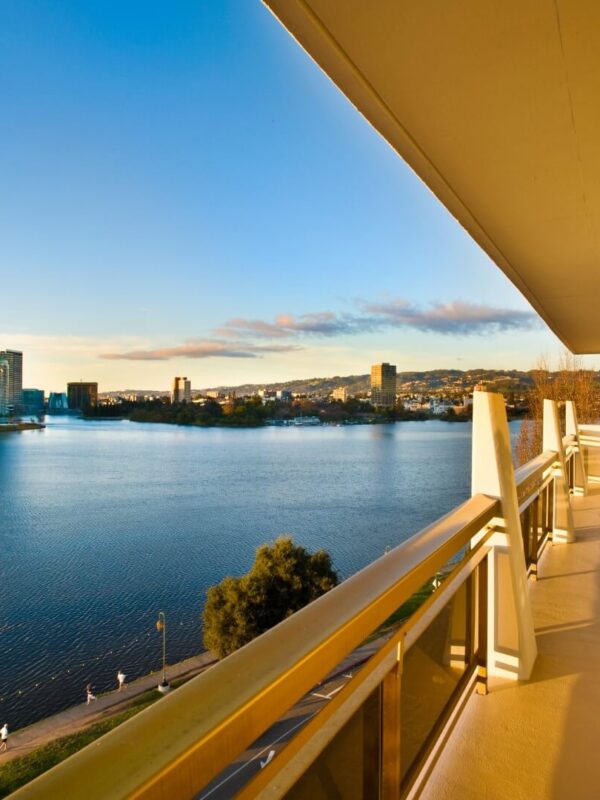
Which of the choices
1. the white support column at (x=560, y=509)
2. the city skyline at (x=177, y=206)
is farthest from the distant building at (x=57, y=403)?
the white support column at (x=560, y=509)

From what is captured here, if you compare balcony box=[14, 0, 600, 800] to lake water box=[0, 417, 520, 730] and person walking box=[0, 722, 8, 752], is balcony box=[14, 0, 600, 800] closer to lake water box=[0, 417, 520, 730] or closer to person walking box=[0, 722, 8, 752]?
person walking box=[0, 722, 8, 752]

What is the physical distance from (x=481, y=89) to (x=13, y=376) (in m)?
72.4

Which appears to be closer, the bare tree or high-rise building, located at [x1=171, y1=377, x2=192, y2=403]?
the bare tree

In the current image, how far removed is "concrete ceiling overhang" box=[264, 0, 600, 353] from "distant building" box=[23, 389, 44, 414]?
8027cm

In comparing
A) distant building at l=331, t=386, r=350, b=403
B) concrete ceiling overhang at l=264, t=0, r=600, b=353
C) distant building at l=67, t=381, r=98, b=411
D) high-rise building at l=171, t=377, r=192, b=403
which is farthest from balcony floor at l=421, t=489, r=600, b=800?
distant building at l=67, t=381, r=98, b=411

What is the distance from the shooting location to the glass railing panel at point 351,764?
0.75 meters

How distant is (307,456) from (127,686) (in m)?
35.7

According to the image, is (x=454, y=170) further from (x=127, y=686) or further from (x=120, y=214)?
(x=120, y=214)

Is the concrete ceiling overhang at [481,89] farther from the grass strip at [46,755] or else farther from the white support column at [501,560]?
the grass strip at [46,755]

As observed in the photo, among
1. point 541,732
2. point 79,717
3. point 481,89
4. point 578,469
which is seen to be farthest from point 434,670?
point 79,717

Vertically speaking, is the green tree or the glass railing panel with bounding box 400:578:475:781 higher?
the glass railing panel with bounding box 400:578:475:781

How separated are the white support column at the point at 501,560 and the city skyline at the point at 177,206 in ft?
125

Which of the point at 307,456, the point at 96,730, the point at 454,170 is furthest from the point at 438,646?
the point at 307,456

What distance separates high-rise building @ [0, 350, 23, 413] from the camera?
64562mm
